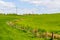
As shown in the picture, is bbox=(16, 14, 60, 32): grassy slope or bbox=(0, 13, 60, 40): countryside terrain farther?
bbox=(16, 14, 60, 32): grassy slope

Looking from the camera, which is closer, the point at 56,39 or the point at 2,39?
the point at 2,39

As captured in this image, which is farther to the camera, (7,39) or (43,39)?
(43,39)

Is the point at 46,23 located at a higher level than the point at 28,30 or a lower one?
lower

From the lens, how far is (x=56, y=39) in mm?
30391

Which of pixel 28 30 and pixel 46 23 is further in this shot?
pixel 46 23

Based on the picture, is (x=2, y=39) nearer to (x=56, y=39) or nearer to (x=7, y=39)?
(x=7, y=39)

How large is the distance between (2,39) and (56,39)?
7.84 m

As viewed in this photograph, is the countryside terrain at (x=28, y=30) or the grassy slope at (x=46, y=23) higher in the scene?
the countryside terrain at (x=28, y=30)

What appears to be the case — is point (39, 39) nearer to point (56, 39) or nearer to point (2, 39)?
point (56, 39)

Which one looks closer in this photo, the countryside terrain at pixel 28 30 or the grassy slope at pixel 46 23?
the countryside terrain at pixel 28 30

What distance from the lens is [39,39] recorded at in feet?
99.3

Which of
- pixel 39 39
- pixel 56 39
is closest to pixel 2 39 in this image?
pixel 39 39

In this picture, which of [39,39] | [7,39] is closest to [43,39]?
[39,39]

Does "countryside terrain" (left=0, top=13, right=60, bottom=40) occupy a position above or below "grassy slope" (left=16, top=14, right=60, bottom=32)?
above
